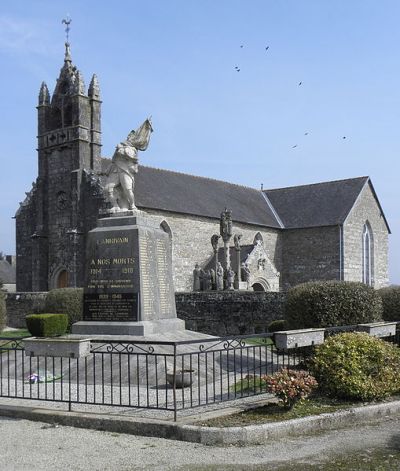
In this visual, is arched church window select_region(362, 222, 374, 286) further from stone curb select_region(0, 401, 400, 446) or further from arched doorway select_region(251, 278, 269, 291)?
stone curb select_region(0, 401, 400, 446)

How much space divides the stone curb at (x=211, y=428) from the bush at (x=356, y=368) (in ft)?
1.55

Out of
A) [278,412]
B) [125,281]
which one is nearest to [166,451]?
[278,412]

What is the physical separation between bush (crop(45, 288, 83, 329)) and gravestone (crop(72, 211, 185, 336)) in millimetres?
8505

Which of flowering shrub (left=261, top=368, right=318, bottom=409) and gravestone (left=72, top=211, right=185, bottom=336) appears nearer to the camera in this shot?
flowering shrub (left=261, top=368, right=318, bottom=409)

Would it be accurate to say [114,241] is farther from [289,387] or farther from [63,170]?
[63,170]

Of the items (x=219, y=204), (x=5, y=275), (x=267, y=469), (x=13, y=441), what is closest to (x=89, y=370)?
(x=13, y=441)

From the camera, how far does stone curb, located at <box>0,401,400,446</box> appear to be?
7.09 m

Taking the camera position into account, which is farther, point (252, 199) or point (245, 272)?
point (252, 199)

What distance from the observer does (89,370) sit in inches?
460

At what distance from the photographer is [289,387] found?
26.6 feet

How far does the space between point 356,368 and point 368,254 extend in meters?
37.7

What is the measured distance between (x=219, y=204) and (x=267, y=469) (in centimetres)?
3668

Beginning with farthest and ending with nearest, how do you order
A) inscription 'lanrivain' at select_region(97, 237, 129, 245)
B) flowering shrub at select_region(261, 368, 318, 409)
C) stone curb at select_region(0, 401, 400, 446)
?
inscription 'lanrivain' at select_region(97, 237, 129, 245) → flowering shrub at select_region(261, 368, 318, 409) → stone curb at select_region(0, 401, 400, 446)

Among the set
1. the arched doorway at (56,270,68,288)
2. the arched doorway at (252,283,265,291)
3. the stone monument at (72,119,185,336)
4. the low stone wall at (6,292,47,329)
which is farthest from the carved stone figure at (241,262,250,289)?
the stone monument at (72,119,185,336)
